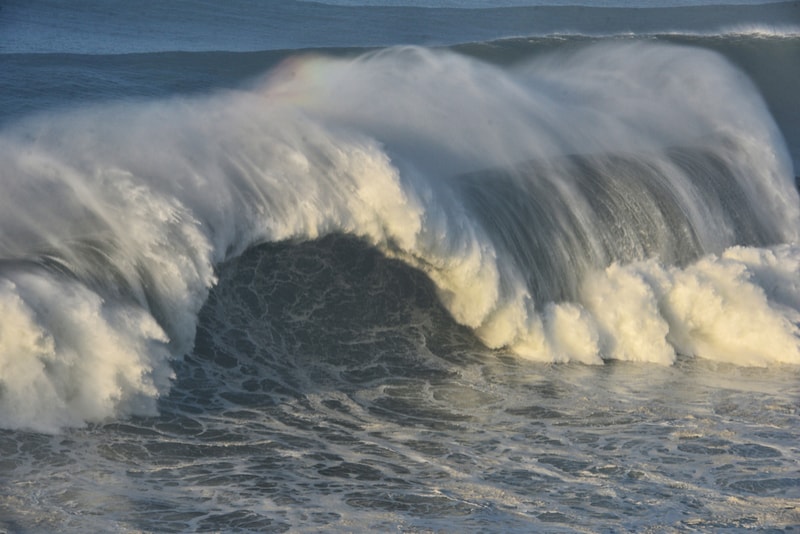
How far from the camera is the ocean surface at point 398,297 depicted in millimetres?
8242

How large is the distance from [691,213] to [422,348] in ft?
15.3

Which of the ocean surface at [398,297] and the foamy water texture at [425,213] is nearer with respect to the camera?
the ocean surface at [398,297]

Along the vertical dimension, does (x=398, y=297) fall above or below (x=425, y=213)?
below

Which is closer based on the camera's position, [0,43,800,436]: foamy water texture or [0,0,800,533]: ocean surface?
[0,0,800,533]: ocean surface

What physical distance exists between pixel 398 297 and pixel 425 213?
0.87 m

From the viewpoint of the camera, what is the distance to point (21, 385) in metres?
8.81

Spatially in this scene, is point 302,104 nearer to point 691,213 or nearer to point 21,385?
point 691,213

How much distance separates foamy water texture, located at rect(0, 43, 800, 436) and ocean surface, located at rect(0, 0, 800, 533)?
0.03 m

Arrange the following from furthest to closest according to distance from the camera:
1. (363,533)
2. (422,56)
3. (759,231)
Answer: (422,56), (759,231), (363,533)

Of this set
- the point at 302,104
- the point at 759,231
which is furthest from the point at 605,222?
the point at 302,104

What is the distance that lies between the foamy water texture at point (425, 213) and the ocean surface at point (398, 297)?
0.03 m

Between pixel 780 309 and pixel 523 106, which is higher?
pixel 523 106

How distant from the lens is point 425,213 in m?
12.6

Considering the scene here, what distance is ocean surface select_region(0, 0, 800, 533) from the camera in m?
8.24
